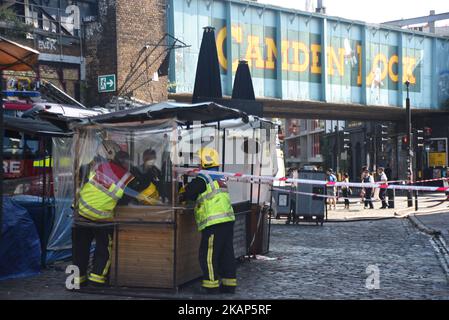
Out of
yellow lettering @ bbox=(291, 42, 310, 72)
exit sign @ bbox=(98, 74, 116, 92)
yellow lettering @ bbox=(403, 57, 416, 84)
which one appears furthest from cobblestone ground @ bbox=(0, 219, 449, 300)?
yellow lettering @ bbox=(403, 57, 416, 84)

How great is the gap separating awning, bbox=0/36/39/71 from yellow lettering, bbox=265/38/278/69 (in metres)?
19.1

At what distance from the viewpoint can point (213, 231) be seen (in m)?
8.07

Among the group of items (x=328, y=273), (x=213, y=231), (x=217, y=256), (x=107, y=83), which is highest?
(x=107, y=83)

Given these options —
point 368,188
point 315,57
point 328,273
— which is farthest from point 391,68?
point 328,273

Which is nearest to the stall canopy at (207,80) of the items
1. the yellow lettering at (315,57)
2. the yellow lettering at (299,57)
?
the yellow lettering at (299,57)

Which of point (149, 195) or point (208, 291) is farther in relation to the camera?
point (149, 195)

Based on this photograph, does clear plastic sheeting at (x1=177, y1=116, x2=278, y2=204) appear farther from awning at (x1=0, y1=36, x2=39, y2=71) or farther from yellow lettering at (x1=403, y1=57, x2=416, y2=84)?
yellow lettering at (x1=403, y1=57, x2=416, y2=84)

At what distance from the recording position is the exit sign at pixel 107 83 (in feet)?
70.7

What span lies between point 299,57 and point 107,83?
34.9 feet

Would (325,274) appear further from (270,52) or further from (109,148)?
(270,52)

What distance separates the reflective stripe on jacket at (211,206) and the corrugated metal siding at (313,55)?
54.0 ft

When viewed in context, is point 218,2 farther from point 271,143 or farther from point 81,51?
point 271,143

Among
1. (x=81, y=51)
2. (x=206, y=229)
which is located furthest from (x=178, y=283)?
(x=81, y=51)

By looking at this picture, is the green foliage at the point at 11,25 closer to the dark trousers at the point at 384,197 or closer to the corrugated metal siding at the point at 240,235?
the corrugated metal siding at the point at 240,235
